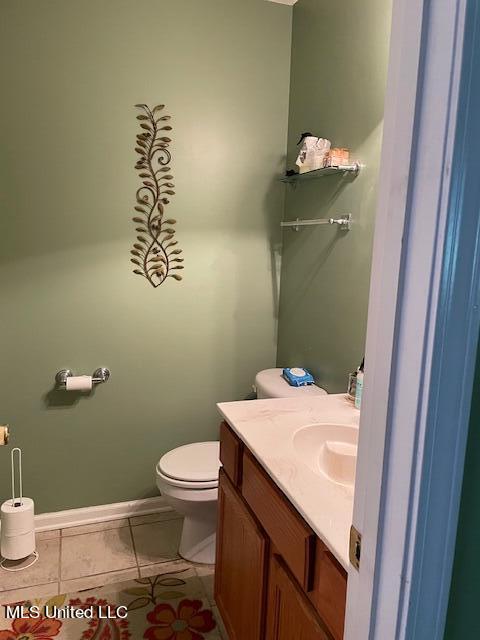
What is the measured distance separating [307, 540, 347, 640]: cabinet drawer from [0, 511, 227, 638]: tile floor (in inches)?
42.7

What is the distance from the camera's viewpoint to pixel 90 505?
8.15 ft

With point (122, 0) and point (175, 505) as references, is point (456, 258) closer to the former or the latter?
point (175, 505)

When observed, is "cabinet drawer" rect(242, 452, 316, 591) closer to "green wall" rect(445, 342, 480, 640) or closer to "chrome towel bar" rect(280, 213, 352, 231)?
"green wall" rect(445, 342, 480, 640)

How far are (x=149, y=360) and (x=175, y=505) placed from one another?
2.39 ft

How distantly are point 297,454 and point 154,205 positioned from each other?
1487 millimetres

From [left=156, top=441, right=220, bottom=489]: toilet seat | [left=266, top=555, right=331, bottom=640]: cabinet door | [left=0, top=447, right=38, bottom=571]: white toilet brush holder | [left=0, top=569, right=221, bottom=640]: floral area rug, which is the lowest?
[left=0, top=569, right=221, bottom=640]: floral area rug

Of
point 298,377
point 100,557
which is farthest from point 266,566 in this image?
point 100,557

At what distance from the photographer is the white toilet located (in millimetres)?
2039

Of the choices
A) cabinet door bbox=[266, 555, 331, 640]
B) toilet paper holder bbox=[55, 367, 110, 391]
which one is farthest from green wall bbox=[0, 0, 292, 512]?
cabinet door bbox=[266, 555, 331, 640]

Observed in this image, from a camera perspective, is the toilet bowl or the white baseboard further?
the white baseboard

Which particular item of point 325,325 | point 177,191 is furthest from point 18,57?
point 325,325

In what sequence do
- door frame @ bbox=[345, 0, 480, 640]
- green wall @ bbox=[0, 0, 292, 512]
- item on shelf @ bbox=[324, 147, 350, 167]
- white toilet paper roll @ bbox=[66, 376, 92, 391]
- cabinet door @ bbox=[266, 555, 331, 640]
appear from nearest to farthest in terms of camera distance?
door frame @ bbox=[345, 0, 480, 640], cabinet door @ bbox=[266, 555, 331, 640], item on shelf @ bbox=[324, 147, 350, 167], green wall @ bbox=[0, 0, 292, 512], white toilet paper roll @ bbox=[66, 376, 92, 391]

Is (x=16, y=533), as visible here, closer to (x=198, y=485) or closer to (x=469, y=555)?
(x=198, y=485)

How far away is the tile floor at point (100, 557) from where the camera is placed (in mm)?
2016
